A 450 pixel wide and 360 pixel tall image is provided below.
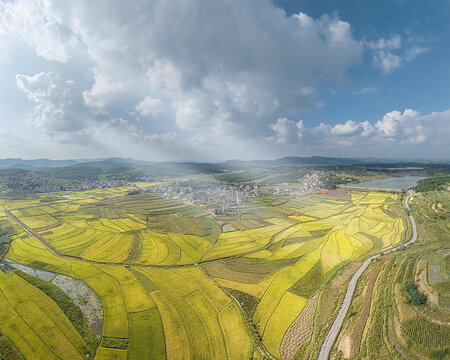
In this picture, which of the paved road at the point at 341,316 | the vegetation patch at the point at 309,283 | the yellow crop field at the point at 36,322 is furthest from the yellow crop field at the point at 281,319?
the yellow crop field at the point at 36,322

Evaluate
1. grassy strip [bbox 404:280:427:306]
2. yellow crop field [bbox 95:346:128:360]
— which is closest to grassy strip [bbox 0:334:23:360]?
yellow crop field [bbox 95:346:128:360]

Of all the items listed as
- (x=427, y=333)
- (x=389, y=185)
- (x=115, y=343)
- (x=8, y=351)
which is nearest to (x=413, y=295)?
(x=427, y=333)

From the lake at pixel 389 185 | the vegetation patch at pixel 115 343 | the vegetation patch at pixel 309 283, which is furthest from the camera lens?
the lake at pixel 389 185

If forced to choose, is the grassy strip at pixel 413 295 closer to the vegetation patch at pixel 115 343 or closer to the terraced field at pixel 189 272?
the terraced field at pixel 189 272

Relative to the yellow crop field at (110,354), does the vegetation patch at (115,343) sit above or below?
above

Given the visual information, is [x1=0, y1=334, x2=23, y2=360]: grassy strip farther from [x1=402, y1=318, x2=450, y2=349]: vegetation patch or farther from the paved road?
[x1=402, y1=318, x2=450, y2=349]: vegetation patch

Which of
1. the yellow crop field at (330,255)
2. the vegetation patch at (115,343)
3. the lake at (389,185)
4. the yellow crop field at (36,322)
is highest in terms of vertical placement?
the lake at (389,185)
